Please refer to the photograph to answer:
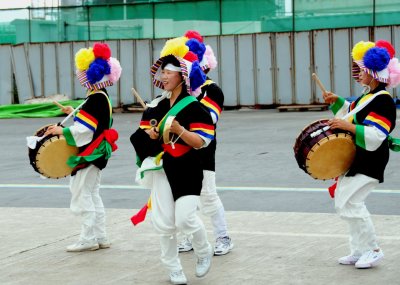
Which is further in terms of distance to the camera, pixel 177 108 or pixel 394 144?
pixel 394 144

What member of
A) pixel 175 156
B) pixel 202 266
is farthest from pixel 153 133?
pixel 202 266

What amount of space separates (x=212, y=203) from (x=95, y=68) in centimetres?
163

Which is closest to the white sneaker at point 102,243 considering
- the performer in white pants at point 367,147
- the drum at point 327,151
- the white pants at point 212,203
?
the white pants at point 212,203

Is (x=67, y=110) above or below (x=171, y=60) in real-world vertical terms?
below

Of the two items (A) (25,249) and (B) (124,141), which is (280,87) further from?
(A) (25,249)

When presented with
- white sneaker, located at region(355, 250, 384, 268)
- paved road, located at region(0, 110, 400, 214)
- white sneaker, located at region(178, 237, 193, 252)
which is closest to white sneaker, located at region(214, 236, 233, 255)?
white sneaker, located at region(178, 237, 193, 252)

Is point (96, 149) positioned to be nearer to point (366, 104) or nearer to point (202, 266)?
point (202, 266)

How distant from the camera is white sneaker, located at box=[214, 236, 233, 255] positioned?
780 cm

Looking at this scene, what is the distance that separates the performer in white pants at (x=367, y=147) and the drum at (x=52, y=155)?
2495mm

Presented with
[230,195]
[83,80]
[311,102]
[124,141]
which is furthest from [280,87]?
[83,80]

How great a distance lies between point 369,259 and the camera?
704 centimetres

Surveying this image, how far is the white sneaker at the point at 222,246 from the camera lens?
7.80m

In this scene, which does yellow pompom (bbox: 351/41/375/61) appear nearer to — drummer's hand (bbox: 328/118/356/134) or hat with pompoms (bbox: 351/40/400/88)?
hat with pompoms (bbox: 351/40/400/88)

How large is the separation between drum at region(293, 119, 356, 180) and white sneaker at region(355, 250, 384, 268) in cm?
69
